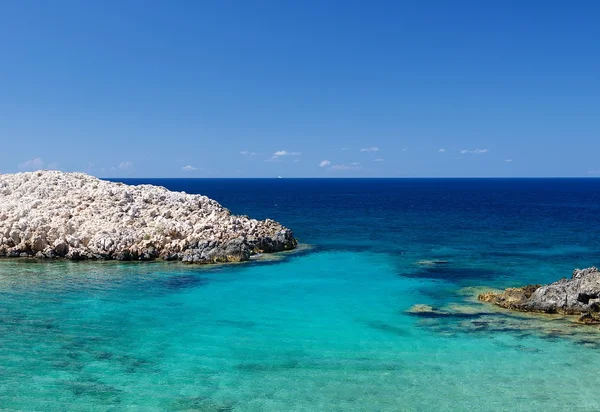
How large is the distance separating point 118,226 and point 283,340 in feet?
77.5

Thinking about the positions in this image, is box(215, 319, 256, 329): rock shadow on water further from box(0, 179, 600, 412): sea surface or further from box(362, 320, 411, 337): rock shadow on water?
box(362, 320, 411, 337): rock shadow on water

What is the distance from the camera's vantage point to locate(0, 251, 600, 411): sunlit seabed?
15711mm

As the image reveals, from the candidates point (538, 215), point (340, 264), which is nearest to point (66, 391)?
point (340, 264)

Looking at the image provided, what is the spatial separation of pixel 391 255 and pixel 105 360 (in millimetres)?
28422

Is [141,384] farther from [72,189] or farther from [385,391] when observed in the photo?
[72,189]

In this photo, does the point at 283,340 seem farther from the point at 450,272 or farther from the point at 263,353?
the point at 450,272

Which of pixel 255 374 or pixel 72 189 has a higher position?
pixel 72 189

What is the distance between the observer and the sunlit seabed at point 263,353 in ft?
51.5

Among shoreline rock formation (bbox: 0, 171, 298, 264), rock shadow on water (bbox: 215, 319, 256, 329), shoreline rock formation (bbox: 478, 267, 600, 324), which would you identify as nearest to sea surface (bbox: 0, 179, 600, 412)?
rock shadow on water (bbox: 215, 319, 256, 329)

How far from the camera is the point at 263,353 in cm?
1961

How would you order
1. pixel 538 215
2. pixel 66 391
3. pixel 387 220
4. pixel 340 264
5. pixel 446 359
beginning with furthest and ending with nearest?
pixel 538 215, pixel 387 220, pixel 340 264, pixel 446 359, pixel 66 391

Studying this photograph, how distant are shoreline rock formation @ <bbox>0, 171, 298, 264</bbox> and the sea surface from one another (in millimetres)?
1868

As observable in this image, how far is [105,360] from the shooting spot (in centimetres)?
1856

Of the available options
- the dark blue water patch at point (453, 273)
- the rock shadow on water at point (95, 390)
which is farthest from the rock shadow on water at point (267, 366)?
the dark blue water patch at point (453, 273)
